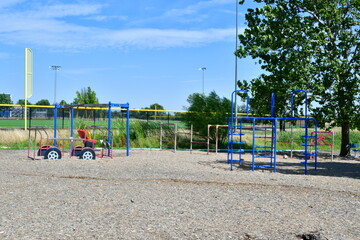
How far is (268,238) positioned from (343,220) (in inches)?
65.5

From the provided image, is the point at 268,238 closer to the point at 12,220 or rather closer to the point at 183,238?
the point at 183,238

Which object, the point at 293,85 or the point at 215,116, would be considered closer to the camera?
the point at 293,85

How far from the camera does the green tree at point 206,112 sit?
80.1ft

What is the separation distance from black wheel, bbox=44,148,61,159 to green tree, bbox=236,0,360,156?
8.97 metres

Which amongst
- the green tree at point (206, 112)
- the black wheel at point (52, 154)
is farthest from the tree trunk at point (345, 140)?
the black wheel at point (52, 154)

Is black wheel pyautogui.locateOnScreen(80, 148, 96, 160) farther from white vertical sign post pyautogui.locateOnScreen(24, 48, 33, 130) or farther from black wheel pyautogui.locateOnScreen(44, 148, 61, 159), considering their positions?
white vertical sign post pyautogui.locateOnScreen(24, 48, 33, 130)

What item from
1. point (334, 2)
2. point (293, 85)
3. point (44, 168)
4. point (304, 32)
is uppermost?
point (334, 2)

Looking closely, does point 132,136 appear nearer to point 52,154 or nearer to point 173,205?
point 52,154

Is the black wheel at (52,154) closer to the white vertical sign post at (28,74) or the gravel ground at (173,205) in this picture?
A: the gravel ground at (173,205)

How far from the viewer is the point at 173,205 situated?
755cm

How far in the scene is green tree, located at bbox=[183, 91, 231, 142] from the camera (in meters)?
24.4

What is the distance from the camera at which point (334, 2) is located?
20250 mm

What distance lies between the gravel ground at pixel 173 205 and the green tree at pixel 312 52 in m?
8.11

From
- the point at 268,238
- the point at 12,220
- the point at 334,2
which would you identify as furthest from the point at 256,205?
the point at 334,2
